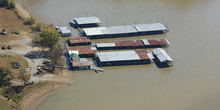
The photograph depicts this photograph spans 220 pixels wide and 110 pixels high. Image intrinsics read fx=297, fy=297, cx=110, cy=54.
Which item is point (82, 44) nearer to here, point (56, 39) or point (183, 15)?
point (56, 39)

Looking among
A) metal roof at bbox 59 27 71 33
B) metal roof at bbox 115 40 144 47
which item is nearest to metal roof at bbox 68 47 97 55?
metal roof at bbox 115 40 144 47

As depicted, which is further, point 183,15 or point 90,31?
point 183,15

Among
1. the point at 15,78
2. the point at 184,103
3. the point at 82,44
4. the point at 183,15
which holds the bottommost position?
the point at 184,103

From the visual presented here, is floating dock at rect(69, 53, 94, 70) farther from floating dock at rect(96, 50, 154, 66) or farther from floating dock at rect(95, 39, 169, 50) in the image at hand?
floating dock at rect(95, 39, 169, 50)

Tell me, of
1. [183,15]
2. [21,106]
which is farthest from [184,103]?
[183,15]

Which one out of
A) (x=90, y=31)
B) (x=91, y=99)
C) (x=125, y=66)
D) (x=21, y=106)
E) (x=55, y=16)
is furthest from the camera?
(x=55, y=16)

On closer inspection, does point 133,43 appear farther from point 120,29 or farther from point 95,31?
point 95,31

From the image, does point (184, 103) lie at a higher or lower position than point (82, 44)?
lower
